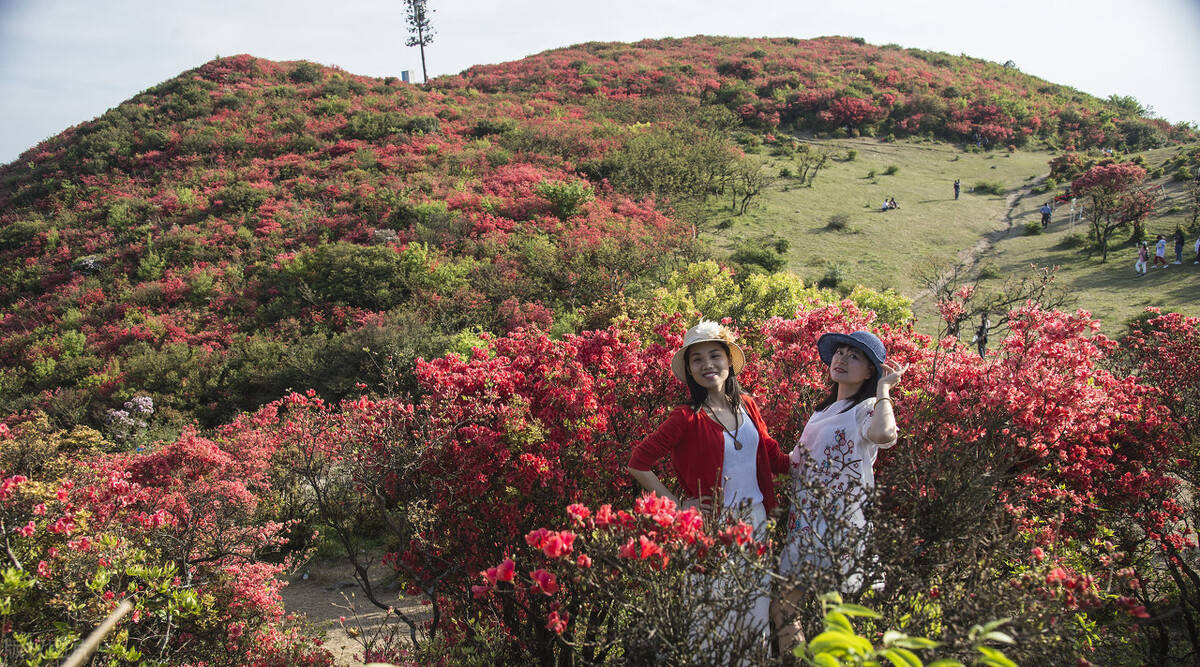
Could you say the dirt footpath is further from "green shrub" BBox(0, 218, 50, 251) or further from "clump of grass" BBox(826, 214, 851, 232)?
"green shrub" BBox(0, 218, 50, 251)

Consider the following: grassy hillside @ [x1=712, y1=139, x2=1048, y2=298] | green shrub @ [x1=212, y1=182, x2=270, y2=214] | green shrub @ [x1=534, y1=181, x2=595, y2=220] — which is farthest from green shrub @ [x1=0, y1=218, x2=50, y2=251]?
grassy hillside @ [x1=712, y1=139, x2=1048, y2=298]

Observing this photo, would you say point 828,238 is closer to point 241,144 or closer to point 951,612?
point 951,612

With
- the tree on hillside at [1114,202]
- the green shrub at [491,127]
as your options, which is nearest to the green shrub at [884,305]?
the tree on hillside at [1114,202]

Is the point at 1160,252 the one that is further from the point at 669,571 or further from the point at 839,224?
the point at 669,571

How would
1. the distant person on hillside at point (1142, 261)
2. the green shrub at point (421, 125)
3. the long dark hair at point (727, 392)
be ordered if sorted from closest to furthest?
the long dark hair at point (727, 392)
the distant person on hillside at point (1142, 261)
the green shrub at point (421, 125)

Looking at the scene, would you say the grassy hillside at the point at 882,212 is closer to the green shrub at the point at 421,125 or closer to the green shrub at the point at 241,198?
the green shrub at the point at 421,125

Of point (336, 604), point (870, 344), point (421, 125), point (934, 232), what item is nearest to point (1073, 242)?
point (934, 232)

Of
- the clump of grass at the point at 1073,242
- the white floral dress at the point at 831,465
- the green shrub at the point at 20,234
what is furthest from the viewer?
the green shrub at the point at 20,234

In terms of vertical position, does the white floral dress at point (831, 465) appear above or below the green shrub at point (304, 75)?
below

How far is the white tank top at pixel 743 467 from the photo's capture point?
292cm

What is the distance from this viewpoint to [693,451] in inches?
116

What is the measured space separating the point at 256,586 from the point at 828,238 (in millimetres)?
20689

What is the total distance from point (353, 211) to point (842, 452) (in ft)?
65.4

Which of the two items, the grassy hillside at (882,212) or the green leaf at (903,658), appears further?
the grassy hillside at (882,212)
